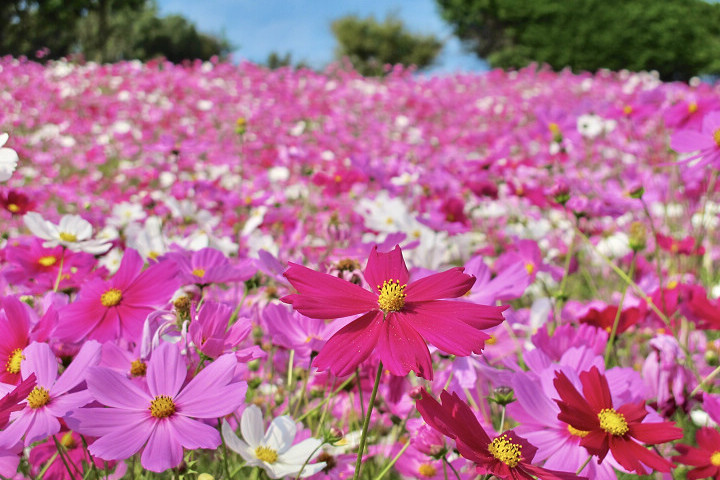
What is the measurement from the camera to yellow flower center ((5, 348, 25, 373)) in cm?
69

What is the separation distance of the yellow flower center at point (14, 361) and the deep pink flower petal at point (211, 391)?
22 centimetres

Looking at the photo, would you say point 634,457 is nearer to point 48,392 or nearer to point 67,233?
point 48,392

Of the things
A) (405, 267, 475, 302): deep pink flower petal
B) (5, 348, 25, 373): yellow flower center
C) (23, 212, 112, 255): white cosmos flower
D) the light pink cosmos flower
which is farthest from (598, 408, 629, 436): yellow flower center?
(23, 212, 112, 255): white cosmos flower

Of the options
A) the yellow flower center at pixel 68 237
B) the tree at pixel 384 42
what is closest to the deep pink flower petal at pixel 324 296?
the yellow flower center at pixel 68 237

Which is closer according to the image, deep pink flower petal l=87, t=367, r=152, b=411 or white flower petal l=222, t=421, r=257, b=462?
deep pink flower petal l=87, t=367, r=152, b=411

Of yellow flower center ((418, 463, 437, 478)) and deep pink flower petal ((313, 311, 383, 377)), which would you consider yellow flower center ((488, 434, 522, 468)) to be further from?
yellow flower center ((418, 463, 437, 478))

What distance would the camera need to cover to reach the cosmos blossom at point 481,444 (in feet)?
1.81

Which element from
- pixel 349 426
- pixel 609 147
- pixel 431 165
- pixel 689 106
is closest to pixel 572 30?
pixel 609 147

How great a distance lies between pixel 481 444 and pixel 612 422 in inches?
6.2

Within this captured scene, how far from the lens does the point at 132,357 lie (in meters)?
0.74

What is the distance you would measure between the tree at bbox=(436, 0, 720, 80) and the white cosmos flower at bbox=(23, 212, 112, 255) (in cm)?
1786

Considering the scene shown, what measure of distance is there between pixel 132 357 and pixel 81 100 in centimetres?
663

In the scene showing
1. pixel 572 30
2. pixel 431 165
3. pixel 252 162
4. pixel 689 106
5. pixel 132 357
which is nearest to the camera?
pixel 132 357

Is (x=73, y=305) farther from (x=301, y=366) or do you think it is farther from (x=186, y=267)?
(x=301, y=366)
